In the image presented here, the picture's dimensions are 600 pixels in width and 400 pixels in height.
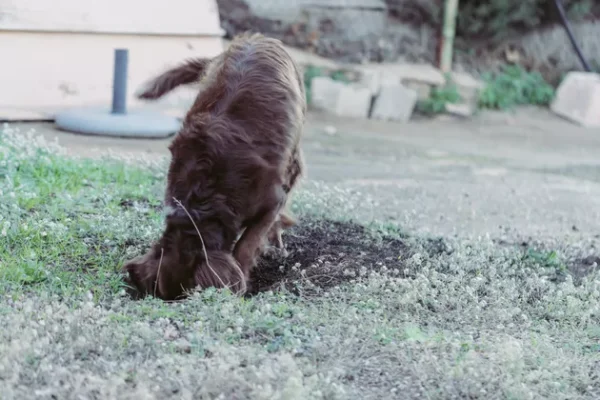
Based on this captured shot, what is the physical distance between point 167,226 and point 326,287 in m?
0.72

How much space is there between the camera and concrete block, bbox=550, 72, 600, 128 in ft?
33.9

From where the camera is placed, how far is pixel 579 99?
34.4ft

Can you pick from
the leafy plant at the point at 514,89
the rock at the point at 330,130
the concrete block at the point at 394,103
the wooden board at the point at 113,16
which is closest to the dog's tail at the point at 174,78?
the wooden board at the point at 113,16

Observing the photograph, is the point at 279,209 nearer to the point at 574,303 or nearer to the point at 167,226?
the point at 167,226

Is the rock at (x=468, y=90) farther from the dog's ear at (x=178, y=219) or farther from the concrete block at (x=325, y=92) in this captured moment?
the dog's ear at (x=178, y=219)

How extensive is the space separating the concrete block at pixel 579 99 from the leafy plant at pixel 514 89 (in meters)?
0.23

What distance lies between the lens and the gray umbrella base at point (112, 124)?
6.89 meters

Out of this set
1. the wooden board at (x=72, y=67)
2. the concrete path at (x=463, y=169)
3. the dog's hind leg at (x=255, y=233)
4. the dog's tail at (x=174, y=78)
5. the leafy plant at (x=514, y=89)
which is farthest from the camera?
the leafy plant at (x=514, y=89)

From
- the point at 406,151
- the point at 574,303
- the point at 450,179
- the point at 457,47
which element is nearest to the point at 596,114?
the point at 457,47

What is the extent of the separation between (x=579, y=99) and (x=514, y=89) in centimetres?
81

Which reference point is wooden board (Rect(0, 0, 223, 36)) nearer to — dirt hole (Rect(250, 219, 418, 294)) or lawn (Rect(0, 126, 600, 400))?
lawn (Rect(0, 126, 600, 400))

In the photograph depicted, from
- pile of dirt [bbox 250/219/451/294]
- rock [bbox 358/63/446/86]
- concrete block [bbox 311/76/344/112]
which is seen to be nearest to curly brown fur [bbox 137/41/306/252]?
pile of dirt [bbox 250/219/451/294]

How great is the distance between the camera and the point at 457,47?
11469mm

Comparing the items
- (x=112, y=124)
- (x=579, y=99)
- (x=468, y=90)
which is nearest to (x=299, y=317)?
(x=112, y=124)
